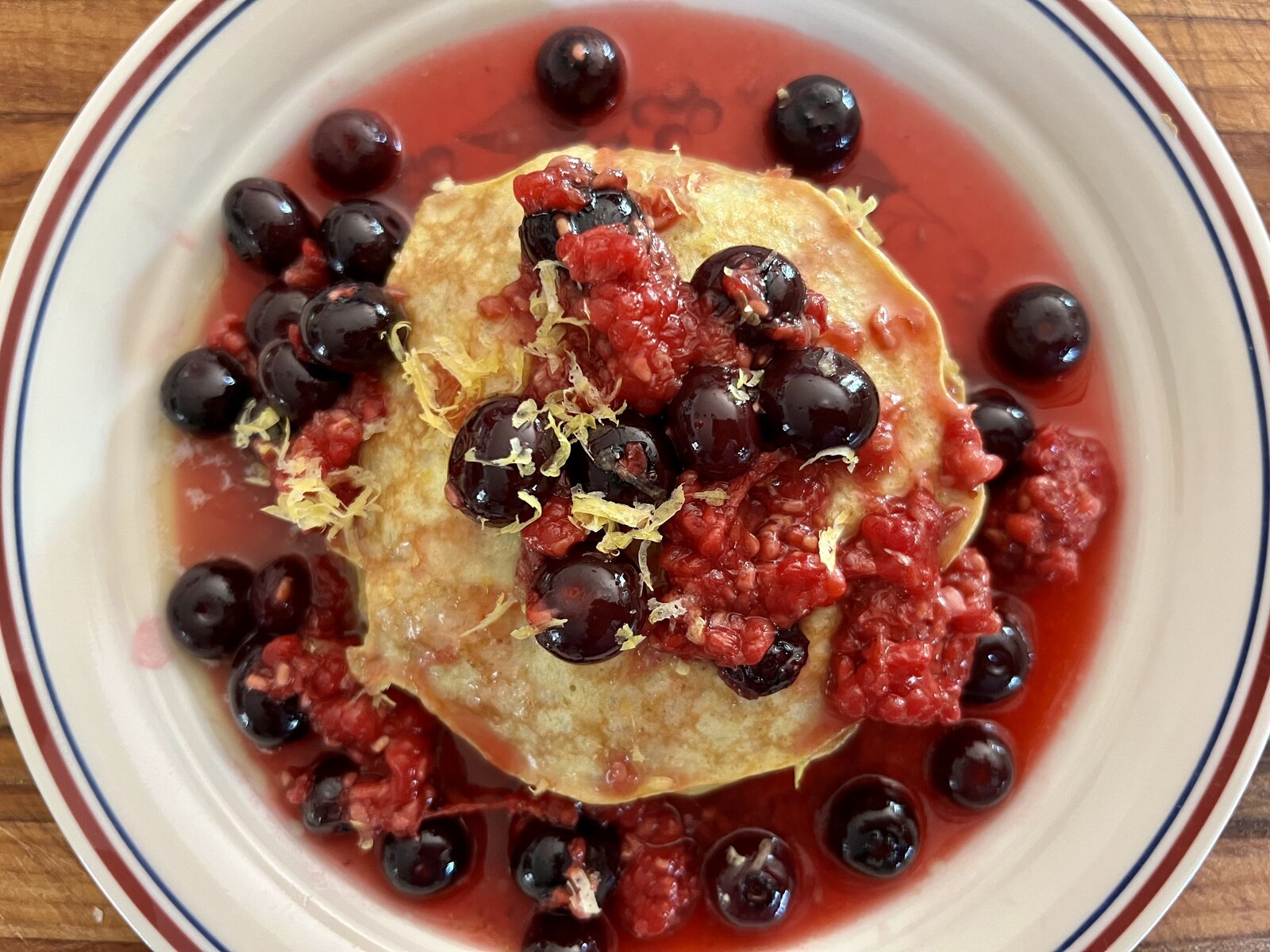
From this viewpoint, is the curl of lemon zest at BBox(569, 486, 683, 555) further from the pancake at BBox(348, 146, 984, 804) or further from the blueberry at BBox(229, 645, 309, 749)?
the blueberry at BBox(229, 645, 309, 749)

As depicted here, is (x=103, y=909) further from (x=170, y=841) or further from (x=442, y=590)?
(x=442, y=590)

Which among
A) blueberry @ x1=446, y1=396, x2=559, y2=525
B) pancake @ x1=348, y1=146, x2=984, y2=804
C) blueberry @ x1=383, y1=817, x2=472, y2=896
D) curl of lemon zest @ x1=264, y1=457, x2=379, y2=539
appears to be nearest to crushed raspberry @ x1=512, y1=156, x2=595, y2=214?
pancake @ x1=348, y1=146, x2=984, y2=804

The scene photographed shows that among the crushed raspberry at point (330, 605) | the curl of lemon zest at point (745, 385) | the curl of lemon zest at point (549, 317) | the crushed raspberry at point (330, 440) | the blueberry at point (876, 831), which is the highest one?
the curl of lemon zest at point (745, 385)

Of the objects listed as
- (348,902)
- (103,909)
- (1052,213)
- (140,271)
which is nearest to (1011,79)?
(1052,213)

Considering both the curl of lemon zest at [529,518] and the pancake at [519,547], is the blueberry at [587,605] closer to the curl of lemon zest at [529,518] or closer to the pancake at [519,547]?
the curl of lemon zest at [529,518]

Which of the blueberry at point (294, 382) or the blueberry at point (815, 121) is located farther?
the blueberry at point (815, 121)

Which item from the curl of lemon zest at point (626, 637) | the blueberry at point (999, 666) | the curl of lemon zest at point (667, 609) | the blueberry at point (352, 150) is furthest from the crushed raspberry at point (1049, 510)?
the blueberry at point (352, 150)

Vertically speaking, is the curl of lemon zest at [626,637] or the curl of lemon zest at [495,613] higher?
the curl of lemon zest at [626,637]

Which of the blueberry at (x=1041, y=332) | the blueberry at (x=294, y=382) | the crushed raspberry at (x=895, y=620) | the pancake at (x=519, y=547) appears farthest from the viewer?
the blueberry at (x=1041, y=332)
